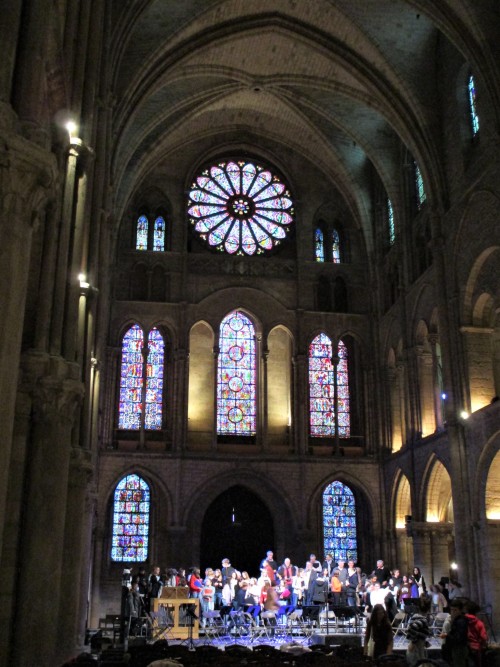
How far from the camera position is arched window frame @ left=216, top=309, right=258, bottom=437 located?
2892cm

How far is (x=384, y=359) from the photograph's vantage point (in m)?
29.2

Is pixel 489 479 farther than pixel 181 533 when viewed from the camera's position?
No

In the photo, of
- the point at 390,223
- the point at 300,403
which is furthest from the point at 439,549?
the point at 390,223

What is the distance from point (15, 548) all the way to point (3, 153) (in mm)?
5608

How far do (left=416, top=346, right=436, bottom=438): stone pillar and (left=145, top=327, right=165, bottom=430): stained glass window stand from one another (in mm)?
9090

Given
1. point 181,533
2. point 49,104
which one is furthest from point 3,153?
point 181,533

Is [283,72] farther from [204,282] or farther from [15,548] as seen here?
[15,548]

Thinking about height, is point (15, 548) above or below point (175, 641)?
above

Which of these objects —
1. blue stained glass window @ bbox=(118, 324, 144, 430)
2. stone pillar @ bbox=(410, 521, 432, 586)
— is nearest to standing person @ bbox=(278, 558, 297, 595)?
stone pillar @ bbox=(410, 521, 432, 586)

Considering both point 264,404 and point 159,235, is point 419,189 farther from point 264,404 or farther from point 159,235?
point 159,235

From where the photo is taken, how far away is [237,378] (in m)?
29.4

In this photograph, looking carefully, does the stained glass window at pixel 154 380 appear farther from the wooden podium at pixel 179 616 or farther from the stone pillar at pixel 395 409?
the wooden podium at pixel 179 616

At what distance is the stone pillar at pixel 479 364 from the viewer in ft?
70.5

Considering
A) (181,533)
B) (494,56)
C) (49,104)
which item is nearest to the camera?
(49,104)
